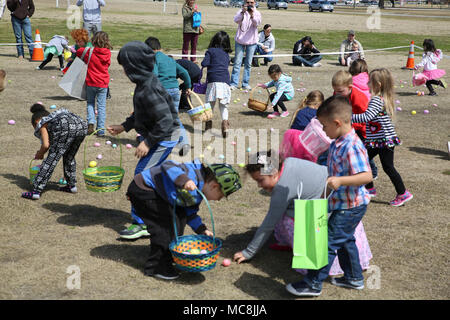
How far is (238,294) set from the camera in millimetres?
4324

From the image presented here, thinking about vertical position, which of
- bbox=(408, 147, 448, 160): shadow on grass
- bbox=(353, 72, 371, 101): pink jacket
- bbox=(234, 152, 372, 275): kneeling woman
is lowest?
bbox=(408, 147, 448, 160): shadow on grass

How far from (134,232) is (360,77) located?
12.9ft

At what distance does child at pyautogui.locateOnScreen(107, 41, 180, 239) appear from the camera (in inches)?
195

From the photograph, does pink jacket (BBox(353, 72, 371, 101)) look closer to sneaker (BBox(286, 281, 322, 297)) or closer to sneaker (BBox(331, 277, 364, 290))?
sneaker (BBox(331, 277, 364, 290))

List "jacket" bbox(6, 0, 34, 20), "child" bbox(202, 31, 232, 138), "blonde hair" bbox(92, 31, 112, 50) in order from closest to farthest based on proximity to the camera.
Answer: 1. "blonde hair" bbox(92, 31, 112, 50)
2. "child" bbox(202, 31, 232, 138)
3. "jacket" bbox(6, 0, 34, 20)

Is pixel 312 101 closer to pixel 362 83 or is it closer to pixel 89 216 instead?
pixel 362 83

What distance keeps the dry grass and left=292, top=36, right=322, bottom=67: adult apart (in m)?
9.85

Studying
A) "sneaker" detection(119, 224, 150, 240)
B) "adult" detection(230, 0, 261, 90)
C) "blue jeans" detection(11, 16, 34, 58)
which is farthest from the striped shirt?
"blue jeans" detection(11, 16, 34, 58)

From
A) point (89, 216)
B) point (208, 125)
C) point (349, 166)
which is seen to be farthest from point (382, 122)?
point (208, 125)

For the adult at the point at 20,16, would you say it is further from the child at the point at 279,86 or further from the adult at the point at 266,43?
the child at the point at 279,86

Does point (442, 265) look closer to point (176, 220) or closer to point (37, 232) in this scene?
point (176, 220)

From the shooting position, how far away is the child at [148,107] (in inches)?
195

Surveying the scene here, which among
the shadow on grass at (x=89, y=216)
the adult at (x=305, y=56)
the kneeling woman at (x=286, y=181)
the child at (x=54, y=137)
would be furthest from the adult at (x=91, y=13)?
the kneeling woman at (x=286, y=181)

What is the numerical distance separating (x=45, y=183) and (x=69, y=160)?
399 mm
